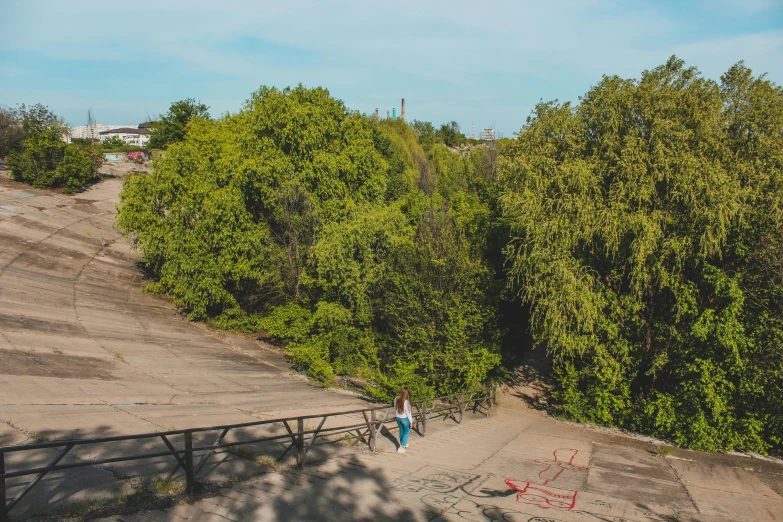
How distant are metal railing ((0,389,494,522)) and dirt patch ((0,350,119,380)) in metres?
7.16

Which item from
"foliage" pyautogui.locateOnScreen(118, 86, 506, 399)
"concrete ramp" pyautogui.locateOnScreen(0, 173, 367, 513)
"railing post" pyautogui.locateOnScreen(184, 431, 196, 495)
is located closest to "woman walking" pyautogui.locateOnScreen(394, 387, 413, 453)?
"concrete ramp" pyautogui.locateOnScreen(0, 173, 367, 513)

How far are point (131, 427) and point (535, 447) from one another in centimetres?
962

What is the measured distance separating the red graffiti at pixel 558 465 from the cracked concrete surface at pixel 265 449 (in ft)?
0.18

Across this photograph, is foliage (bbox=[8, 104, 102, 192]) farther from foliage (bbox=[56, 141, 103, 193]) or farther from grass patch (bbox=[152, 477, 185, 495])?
grass patch (bbox=[152, 477, 185, 495])

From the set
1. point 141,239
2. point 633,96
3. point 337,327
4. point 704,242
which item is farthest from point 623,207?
point 141,239

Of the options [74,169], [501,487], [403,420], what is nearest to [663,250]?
[403,420]

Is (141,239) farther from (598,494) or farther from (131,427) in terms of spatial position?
(598,494)

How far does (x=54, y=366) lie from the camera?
663 inches

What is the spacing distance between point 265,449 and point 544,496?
4.95 meters

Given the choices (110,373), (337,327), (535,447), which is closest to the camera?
(535,447)

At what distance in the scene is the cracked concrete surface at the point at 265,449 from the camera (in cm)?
773

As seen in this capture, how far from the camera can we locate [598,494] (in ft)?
32.0

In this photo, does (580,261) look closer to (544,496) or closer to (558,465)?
(558,465)

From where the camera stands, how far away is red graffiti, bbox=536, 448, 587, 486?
35.7ft
